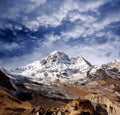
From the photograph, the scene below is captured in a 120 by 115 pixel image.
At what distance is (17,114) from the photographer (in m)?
130

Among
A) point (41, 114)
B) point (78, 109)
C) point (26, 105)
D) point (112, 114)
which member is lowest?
point (78, 109)

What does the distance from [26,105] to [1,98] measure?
15.0 meters

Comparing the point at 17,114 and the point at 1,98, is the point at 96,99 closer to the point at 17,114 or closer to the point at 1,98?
the point at 17,114

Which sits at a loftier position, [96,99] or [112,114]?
[96,99]

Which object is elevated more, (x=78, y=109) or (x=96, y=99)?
(x=96, y=99)

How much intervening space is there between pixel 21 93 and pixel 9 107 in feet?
133

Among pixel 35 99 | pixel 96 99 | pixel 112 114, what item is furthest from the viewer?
pixel 35 99

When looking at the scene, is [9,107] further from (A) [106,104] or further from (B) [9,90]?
(A) [106,104]

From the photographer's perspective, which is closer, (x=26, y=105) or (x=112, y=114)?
(x=112, y=114)

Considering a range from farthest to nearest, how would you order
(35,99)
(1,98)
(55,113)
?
(35,99)
(1,98)
(55,113)

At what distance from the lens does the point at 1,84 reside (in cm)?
19938

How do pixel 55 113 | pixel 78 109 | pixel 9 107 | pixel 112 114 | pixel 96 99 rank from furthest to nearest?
pixel 9 107, pixel 96 99, pixel 112 114, pixel 55 113, pixel 78 109

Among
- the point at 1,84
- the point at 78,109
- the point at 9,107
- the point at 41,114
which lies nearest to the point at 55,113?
the point at 41,114

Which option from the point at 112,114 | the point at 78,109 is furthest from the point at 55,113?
the point at 112,114
